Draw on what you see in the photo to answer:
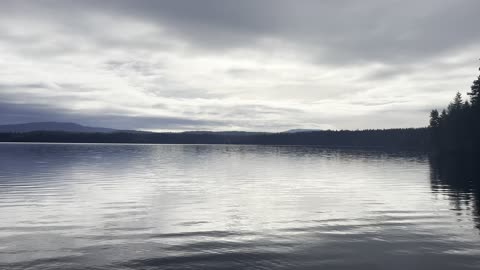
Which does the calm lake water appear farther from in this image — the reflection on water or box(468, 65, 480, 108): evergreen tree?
box(468, 65, 480, 108): evergreen tree

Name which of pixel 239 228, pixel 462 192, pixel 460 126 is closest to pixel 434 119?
pixel 460 126

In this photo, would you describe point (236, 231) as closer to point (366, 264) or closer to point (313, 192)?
point (366, 264)

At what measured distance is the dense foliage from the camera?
367 feet

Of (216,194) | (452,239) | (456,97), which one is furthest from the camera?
(456,97)

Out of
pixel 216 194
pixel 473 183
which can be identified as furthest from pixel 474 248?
pixel 473 183

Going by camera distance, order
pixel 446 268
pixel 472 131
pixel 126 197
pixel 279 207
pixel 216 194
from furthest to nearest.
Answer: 1. pixel 472 131
2. pixel 216 194
3. pixel 126 197
4. pixel 279 207
5. pixel 446 268

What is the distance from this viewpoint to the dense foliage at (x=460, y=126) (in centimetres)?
11175

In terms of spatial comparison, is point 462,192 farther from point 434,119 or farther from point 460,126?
point 434,119

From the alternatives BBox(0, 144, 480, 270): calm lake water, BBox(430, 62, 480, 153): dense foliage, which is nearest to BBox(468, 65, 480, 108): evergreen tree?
BBox(430, 62, 480, 153): dense foliage

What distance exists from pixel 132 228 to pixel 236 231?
21.2ft

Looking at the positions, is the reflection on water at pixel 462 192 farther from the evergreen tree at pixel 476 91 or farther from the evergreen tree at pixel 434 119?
the evergreen tree at pixel 434 119

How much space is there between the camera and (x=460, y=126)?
5000 inches

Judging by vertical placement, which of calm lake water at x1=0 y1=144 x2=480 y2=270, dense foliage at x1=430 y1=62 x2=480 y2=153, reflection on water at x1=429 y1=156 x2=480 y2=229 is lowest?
reflection on water at x1=429 y1=156 x2=480 y2=229

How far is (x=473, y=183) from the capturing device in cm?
4681
